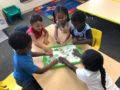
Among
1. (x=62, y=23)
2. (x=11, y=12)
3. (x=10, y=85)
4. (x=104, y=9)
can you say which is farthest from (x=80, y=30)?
(x=11, y=12)

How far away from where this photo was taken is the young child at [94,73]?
124 centimetres

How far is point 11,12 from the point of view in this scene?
3.93m

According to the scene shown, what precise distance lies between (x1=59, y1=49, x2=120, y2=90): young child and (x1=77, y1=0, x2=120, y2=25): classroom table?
3.69 ft

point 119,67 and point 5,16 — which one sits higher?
point 119,67

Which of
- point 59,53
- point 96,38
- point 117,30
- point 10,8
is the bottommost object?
point 117,30

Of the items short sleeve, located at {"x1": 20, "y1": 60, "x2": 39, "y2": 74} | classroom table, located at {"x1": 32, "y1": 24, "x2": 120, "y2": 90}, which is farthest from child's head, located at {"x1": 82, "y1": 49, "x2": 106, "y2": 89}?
short sleeve, located at {"x1": 20, "y1": 60, "x2": 39, "y2": 74}

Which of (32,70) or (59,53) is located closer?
(32,70)

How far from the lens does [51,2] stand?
456 cm

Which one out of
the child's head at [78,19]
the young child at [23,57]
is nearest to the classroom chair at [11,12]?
the child's head at [78,19]

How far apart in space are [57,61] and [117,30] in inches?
84.4

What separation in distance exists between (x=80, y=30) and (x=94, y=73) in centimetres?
78

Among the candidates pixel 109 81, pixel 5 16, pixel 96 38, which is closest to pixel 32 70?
pixel 109 81

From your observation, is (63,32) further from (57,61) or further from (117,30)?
(117,30)

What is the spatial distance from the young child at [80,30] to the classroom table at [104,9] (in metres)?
0.53
